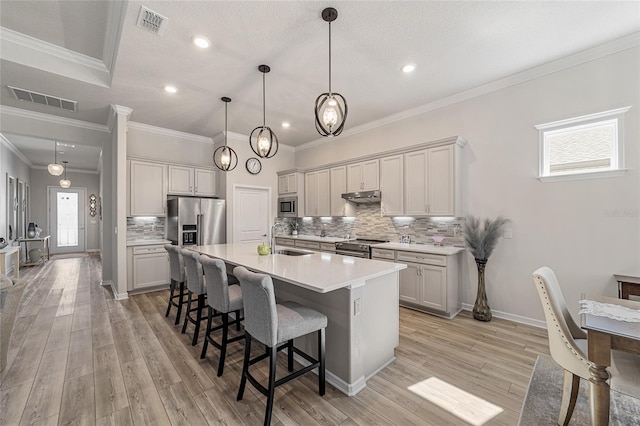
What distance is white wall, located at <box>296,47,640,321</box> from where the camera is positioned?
282 centimetres

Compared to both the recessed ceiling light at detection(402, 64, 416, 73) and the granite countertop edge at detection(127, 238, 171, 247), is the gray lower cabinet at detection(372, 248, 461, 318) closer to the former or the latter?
the recessed ceiling light at detection(402, 64, 416, 73)

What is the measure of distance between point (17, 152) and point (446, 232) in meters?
10.7

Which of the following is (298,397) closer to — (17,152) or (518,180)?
(518,180)

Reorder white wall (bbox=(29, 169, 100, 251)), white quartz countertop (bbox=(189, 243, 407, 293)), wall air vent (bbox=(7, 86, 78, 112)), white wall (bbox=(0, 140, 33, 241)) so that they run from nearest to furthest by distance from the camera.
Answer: white quartz countertop (bbox=(189, 243, 407, 293)), wall air vent (bbox=(7, 86, 78, 112)), white wall (bbox=(0, 140, 33, 241)), white wall (bbox=(29, 169, 100, 251))

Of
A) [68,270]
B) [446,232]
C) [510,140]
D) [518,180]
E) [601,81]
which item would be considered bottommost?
[68,270]

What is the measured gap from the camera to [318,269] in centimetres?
238

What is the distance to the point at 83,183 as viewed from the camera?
1010cm

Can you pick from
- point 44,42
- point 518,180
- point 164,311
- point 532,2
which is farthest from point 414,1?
point 164,311

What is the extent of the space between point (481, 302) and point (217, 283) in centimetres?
326

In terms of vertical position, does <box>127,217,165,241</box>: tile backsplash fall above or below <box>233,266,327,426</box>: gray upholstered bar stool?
above

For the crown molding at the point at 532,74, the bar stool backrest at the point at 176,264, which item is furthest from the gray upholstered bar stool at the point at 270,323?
the crown molding at the point at 532,74

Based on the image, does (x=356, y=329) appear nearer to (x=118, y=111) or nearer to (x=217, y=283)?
(x=217, y=283)

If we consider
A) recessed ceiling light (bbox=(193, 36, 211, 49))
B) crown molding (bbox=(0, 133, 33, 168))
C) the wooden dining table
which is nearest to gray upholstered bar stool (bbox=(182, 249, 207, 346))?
recessed ceiling light (bbox=(193, 36, 211, 49))

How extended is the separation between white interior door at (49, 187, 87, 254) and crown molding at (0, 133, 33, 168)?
1224mm
